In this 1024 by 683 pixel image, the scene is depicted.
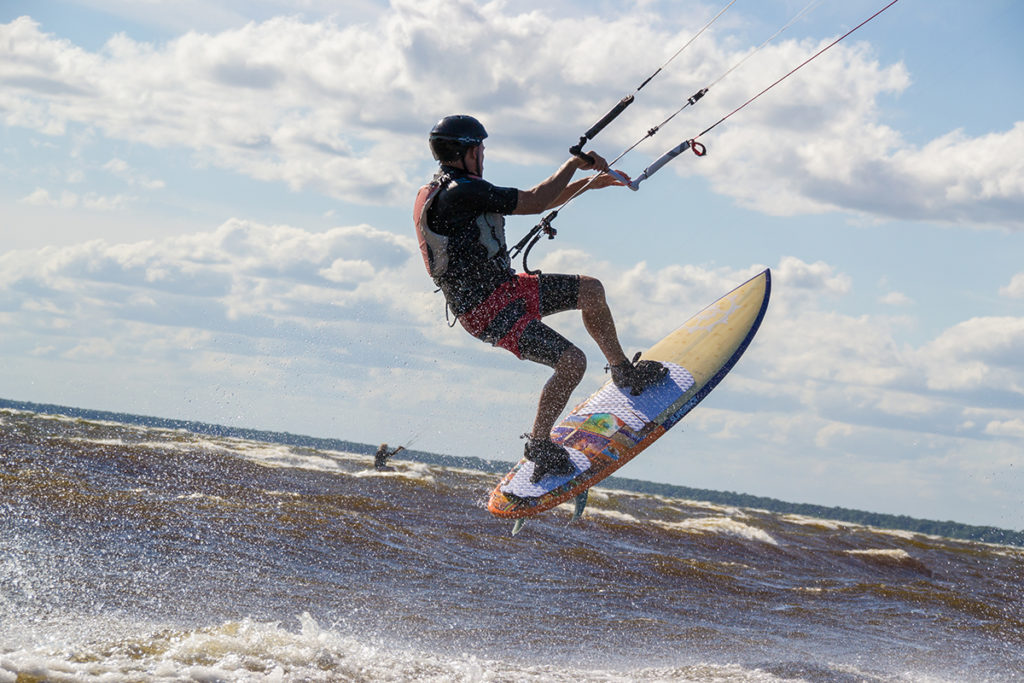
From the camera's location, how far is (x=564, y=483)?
7469 mm

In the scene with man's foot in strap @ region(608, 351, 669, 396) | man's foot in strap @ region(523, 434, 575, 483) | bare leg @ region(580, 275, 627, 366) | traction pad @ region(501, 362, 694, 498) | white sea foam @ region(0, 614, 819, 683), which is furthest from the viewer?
man's foot in strap @ region(608, 351, 669, 396)

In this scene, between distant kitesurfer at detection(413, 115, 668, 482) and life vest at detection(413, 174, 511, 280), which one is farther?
life vest at detection(413, 174, 511, 280)

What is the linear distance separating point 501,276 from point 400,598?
3963 millimetres

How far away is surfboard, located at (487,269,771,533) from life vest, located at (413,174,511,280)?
203 cm

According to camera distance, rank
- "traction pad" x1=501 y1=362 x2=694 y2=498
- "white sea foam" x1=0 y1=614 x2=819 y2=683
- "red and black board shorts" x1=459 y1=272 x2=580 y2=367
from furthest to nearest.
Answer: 1. "traction pad" x1=501 y1=362 x2=694 y2=498
2. "red and black board shorts" x1=459 y1=272 x2=580 y2=367
3. "white sea foam" x1=0 y1=614 x2=819 y2=683

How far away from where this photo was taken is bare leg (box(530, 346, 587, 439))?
6.79 m

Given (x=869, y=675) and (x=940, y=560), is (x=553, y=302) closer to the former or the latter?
(x=869, y=675)

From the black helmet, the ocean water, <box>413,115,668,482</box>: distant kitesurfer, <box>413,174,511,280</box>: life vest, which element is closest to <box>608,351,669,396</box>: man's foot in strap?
<box>413,115,668,482</box>: distant kitesurfer

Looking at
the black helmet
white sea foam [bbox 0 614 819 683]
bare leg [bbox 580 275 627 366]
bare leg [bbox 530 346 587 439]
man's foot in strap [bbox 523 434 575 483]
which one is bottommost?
white sea foam [bbox 0 614 819 683]

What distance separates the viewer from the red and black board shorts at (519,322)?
22.1ft

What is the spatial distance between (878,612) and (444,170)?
9.40m

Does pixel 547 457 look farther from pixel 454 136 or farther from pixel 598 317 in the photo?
pixel 454 136

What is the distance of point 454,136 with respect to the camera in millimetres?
6195

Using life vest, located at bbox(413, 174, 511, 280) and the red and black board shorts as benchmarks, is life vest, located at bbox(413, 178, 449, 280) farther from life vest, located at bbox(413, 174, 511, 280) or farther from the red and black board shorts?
the red and black board shorts
